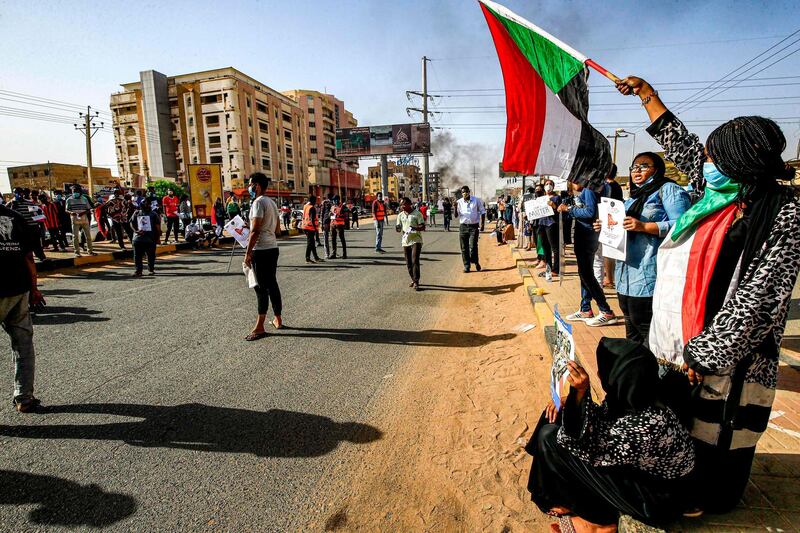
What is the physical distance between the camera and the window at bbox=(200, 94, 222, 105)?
5703 cm

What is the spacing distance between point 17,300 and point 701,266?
14.8 feet

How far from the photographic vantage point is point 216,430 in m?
3.07

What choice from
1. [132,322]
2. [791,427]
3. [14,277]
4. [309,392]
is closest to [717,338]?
[791,427]

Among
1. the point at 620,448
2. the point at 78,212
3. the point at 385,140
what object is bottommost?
the point at 620,448

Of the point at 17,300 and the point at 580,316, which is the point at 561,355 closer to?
the point at 580,316

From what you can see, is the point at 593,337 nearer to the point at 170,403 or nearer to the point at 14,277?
the point at 170,403

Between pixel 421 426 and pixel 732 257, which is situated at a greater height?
pixel 732 257

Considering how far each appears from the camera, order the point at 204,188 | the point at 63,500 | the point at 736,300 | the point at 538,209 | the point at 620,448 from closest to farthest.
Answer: the point at 736,300
the point at 620,448
the point at 63,500
the point at 538,209
the point at 204,188

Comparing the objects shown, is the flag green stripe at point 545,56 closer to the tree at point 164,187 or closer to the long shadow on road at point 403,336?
the long shadow on road at point 403,336

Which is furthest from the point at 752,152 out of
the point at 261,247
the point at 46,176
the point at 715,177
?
the point at 46,176

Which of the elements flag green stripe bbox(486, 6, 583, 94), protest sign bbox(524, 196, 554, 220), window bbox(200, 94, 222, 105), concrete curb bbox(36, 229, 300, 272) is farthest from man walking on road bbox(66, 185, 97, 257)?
window bbox(200, 94, 222, 105)

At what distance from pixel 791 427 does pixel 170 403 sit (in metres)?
4.43

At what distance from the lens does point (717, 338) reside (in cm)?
160

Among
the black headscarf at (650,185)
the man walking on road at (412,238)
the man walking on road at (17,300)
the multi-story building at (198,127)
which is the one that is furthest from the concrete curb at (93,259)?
the multi-story building at (198,127)
